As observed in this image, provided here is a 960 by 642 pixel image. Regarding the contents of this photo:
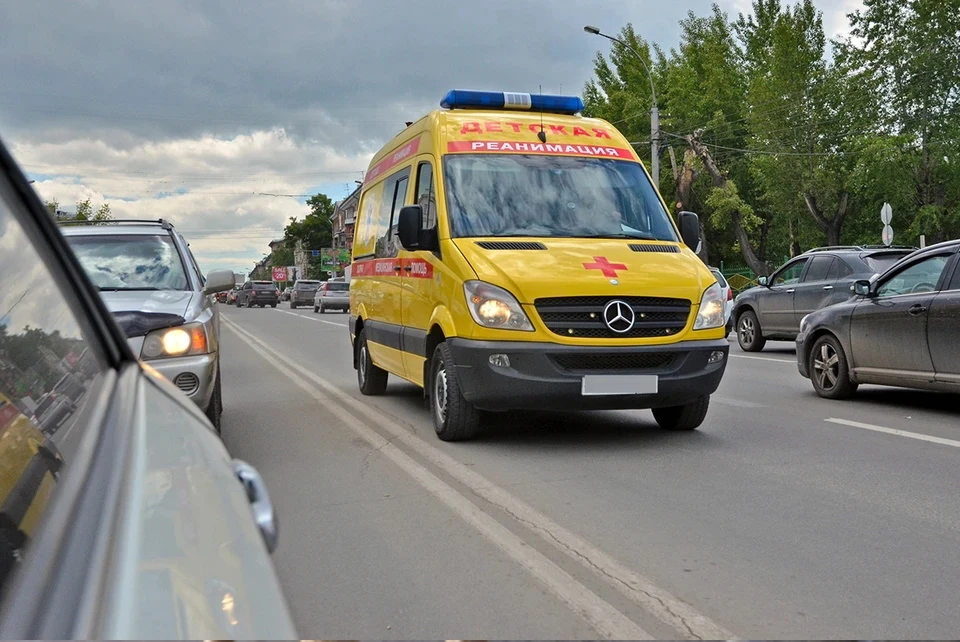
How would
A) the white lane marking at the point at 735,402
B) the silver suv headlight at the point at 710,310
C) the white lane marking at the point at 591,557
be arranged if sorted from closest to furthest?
the white lane marking at the point at 591,557 < the silver suv headlight at the point at 710,310 < the white lane marking at the point at 735,402

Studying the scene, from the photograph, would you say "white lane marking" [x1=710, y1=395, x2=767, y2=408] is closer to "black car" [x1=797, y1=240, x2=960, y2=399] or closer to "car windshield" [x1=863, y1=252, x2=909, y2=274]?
"black car" [x1=797, y1=240, x2=960, y2=399]

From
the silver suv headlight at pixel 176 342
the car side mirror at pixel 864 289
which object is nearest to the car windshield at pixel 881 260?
the car side mirror at pixel 864 289

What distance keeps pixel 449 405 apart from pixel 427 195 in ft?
6.26

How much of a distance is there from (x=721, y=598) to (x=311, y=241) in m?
155

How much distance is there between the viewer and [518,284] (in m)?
6.56

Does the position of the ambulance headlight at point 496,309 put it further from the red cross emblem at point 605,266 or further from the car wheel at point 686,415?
the car wheel at point 686,415

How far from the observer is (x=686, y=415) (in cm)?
753

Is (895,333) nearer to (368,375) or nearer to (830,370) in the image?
(830,370)

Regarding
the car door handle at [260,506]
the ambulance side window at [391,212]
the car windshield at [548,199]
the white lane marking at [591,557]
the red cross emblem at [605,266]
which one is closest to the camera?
the car door handle at [260,506]

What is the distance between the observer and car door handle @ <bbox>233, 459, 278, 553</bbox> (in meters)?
1.68

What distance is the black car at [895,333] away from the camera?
8047 mm

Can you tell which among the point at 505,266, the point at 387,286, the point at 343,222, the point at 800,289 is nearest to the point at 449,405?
the point at 505,266

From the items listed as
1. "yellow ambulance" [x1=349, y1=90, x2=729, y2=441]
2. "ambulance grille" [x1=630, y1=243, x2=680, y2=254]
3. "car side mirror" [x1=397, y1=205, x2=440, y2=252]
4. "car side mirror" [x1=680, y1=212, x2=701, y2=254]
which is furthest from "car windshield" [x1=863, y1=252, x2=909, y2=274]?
"car side mirror" [x1=397, y1=205, x2=440, y2=252]

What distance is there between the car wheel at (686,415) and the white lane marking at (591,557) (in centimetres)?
202
